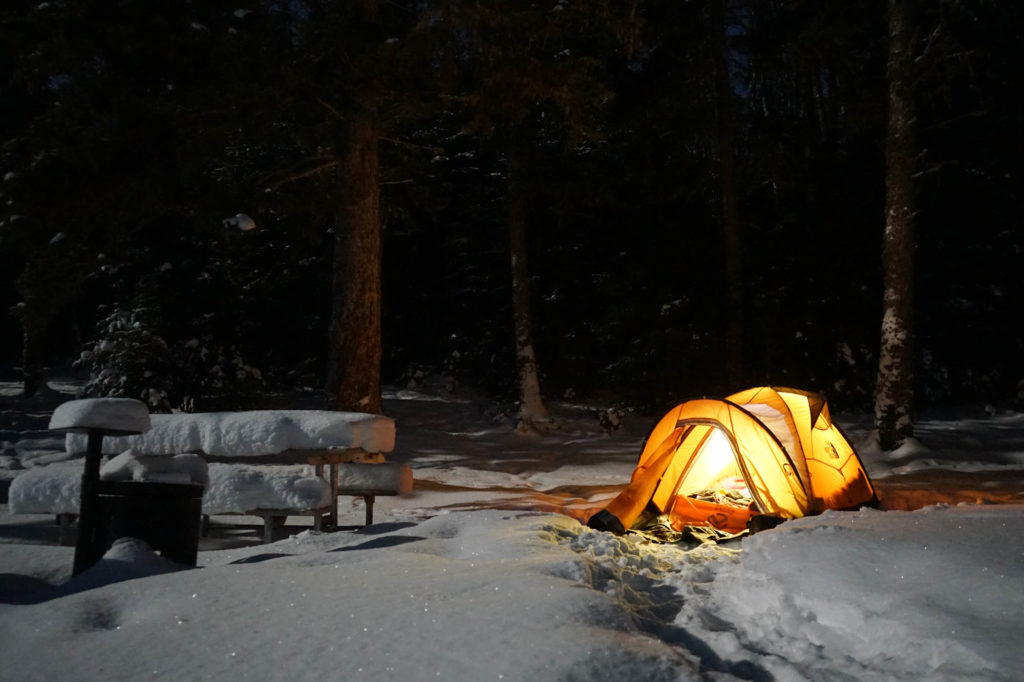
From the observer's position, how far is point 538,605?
367 cm

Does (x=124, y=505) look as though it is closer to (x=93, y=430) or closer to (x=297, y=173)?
(x=93, y=430)

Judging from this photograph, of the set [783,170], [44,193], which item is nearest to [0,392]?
[44,193]

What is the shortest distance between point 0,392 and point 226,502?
1996 cm

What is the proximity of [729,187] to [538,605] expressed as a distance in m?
13.9

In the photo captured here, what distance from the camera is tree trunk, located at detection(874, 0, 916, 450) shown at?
39.0 ft

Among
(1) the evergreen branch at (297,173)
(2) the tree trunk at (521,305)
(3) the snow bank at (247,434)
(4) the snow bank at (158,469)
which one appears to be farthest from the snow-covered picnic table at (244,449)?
(2) the tree trunk at (521,305)

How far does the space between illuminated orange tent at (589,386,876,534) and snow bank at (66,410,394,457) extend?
2.57m

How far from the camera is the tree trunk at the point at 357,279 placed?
10438 mm

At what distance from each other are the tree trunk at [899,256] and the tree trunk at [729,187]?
401 cm

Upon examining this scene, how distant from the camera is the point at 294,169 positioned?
38.7 ft

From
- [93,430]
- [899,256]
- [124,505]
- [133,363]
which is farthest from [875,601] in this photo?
[133,363]

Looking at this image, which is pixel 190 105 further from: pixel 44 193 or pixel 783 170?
pixel 783 170

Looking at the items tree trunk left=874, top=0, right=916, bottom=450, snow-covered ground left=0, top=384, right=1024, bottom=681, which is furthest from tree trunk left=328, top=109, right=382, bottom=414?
tree trunk left=874, top=0, right=916, bottom=450

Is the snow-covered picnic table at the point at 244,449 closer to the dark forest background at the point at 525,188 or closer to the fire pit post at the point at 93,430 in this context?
the fire pit post at the point at 93,430
